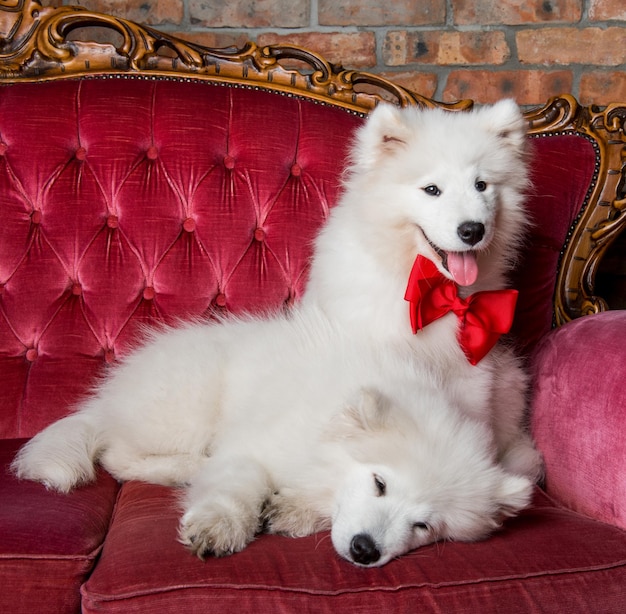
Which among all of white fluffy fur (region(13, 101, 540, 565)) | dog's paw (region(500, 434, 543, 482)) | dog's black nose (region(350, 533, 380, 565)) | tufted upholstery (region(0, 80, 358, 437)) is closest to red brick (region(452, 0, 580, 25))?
tufted upholstery (region(0, 80, 358, 437))

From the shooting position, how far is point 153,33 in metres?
2.63

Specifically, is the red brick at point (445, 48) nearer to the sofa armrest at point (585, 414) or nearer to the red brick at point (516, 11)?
the red brick at point (516, 11)

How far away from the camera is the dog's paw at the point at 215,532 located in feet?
4.72

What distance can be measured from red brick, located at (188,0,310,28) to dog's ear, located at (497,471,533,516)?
Answer: 221 centimetres

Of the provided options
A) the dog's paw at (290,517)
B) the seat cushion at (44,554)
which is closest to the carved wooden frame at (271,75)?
the dog's paw at (290,517)

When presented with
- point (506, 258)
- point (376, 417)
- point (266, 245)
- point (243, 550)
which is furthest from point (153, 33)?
point (243, 550)

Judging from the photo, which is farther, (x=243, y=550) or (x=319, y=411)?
(x=319, y=411)

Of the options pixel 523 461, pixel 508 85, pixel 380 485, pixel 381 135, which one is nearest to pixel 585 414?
pixel 523 461

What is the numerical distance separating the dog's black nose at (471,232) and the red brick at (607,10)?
1.79 meters

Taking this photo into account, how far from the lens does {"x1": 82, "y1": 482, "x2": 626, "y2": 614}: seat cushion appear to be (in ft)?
4.37

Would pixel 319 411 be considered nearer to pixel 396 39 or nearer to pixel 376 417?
pixel 376 417

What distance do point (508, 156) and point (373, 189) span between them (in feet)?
1.33

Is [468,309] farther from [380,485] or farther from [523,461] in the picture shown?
[380,485]

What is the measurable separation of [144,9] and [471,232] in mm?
1942
